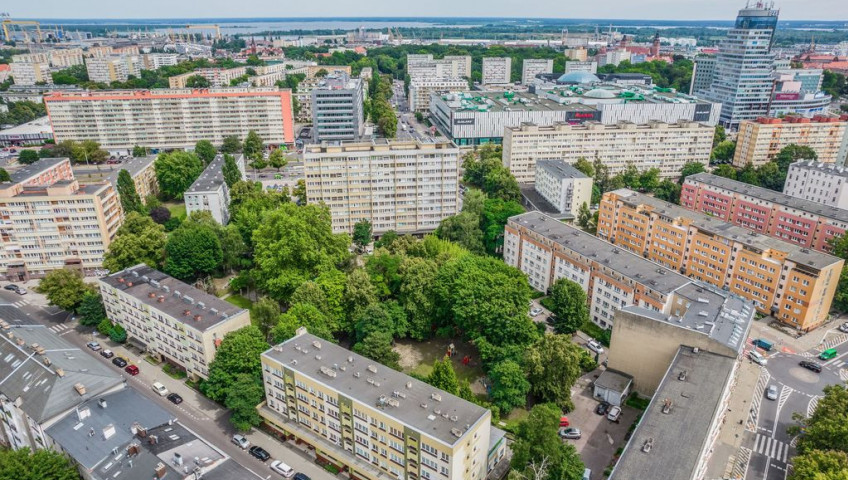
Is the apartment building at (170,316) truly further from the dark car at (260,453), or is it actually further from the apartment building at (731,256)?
the apartment building at (731,256)

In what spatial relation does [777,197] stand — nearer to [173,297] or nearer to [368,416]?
[368,416]

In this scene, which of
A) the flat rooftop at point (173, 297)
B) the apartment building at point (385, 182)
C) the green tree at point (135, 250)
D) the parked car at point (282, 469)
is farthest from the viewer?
the apartment building at point (385, 182)

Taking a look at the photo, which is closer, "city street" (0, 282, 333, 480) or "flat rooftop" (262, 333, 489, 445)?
"flat rooftop" (262, 333, 489, 445)

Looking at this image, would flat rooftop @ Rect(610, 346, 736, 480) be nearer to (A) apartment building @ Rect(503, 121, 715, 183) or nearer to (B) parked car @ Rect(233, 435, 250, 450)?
(B) parked car @ Rect(233, 435, 250, 450)

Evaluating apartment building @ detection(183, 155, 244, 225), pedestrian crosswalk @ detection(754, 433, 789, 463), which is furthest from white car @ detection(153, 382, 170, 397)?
pedestrian crosswalk @ detection(754, 433, 789, 463)

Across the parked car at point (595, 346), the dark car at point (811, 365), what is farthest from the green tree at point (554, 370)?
the dark car at point (811, 365)

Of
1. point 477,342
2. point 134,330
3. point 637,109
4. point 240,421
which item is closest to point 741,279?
point 477,342

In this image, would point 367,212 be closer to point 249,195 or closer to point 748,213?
point 249,195
